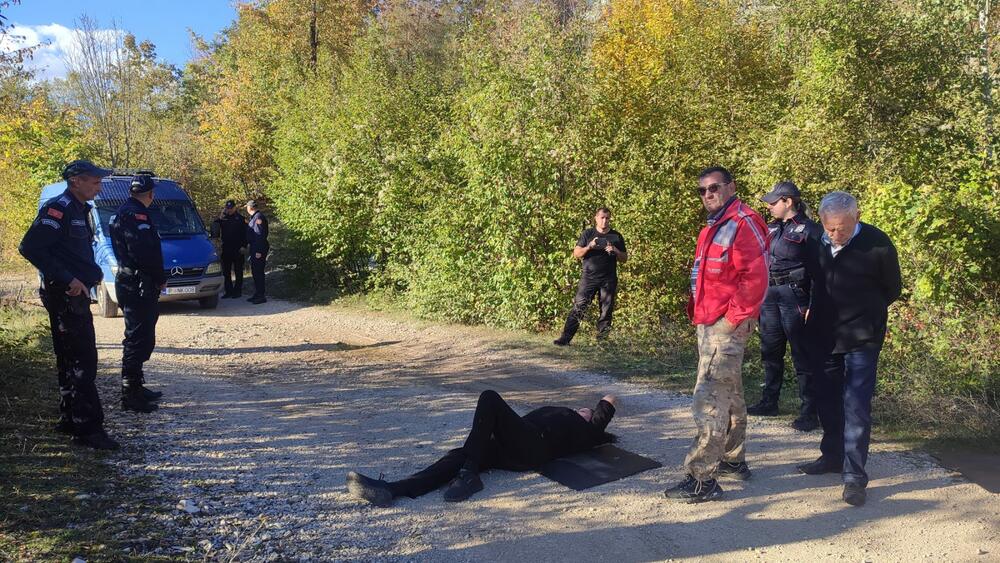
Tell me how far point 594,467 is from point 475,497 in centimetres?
97

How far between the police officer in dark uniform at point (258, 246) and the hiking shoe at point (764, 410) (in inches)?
454

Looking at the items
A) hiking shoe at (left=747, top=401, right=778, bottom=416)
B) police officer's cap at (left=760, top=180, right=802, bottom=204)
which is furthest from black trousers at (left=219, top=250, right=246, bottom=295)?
police officer's cap at (left=760, top=180, right=802, bottom=204)

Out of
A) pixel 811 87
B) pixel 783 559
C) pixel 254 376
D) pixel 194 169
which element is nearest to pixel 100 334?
pixel 254 376

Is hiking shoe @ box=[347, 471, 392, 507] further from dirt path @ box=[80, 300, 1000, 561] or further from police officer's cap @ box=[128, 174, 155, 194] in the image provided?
police officer's cap @ box=[128, 174, 155, 194]

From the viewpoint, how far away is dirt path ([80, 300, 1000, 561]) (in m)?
4.09

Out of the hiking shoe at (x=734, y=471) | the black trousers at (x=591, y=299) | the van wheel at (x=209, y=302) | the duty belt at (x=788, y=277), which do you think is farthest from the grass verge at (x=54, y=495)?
the van wheel at (x=209, y=302)

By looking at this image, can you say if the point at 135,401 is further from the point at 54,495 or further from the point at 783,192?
the point at 783,192

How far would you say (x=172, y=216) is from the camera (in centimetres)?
1440

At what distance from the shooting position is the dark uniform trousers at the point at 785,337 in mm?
5980

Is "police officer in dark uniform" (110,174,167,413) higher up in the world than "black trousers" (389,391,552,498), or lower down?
higher up

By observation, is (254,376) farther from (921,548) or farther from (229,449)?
(921,548)

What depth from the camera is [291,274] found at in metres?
17.2

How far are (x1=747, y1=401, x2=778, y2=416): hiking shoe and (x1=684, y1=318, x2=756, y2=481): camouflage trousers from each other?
6.83 ft

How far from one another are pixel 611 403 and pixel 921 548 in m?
2.21
